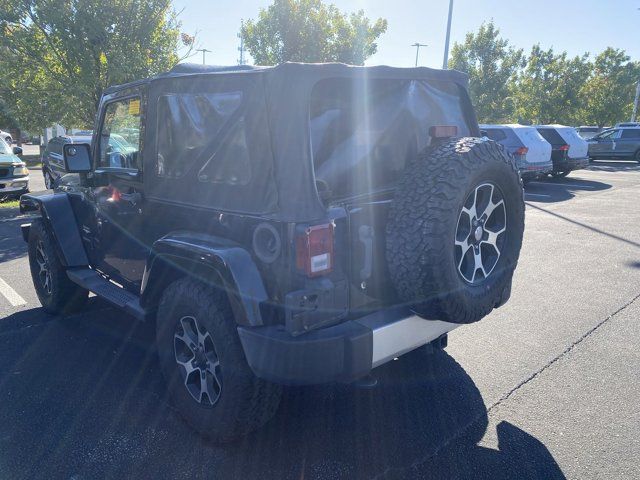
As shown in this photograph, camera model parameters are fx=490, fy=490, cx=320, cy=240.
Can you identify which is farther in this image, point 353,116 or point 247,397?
point 353,116

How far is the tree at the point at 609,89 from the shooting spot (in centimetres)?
3334

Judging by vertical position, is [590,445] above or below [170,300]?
below

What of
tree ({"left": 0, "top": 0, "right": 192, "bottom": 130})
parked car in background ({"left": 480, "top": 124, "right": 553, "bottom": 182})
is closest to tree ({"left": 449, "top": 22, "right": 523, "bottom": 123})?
parked car in background ({"left": 480, "top": 124, "right": 553, "bottom": 182})

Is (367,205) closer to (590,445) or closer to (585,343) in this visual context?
(590,445)

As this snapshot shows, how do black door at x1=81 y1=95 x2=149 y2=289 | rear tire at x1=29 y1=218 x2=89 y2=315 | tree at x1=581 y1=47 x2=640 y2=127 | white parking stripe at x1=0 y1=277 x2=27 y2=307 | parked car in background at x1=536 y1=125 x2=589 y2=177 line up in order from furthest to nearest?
tree at x1=581 y1=47 x2=640 y2=127 → parked car in background at x1=536 y1=125 x2=589 y2=177 → white parking stripe at x1=0 y1=277 x2=27 y2=307 → rear tire at x1=29 y1=218 x2=89 y2=315 → black door at x1=81 y1=95 x2=149 y2=289

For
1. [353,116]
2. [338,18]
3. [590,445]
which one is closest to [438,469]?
[590,445]

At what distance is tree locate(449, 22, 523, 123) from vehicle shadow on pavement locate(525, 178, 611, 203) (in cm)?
1091

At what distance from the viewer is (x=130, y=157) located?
3.61 m

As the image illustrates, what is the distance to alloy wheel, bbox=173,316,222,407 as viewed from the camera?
2.71 m

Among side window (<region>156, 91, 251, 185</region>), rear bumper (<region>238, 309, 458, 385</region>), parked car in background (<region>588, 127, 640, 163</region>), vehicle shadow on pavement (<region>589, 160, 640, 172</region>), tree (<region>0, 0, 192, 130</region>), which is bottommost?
vehicle shadow on pavement (<region>589, 160, 640, 172</region>)

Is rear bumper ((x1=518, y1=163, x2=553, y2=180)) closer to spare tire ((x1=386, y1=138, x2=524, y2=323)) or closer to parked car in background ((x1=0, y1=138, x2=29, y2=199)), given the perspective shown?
spare tire ((x1=386, y1=138, x2=524, y2=323))

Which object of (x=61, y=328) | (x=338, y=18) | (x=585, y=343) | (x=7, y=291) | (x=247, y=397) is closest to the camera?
(x=247, y=397)

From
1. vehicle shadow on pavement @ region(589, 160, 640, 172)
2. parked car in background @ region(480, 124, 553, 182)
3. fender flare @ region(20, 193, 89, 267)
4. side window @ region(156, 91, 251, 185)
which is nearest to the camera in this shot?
side window @ region(156, 91, 251, 185)

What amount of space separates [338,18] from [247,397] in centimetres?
1641
